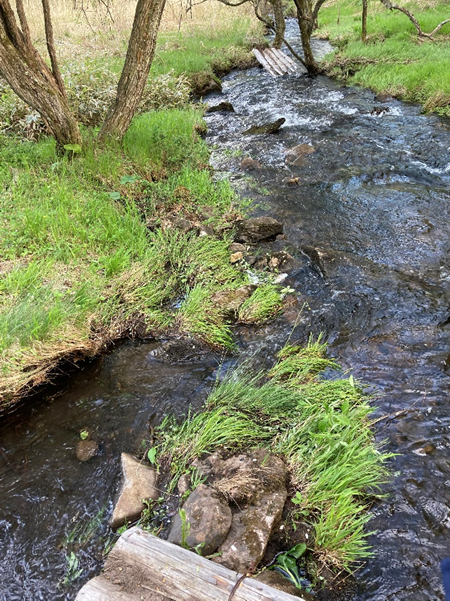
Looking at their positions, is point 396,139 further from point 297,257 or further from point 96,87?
point 96,87

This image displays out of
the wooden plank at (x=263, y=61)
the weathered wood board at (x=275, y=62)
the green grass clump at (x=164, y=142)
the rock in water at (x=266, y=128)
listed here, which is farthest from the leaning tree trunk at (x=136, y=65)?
the weathered wood board at (x=275, y=62)

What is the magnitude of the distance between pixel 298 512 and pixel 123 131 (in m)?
6.38

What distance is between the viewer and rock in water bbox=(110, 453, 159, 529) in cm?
241

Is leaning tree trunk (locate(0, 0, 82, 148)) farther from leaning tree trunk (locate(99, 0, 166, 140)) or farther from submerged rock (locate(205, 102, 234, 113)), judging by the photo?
submerged rock (locate(205, 102, 234, 113))

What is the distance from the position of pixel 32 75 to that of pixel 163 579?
608 centimetres

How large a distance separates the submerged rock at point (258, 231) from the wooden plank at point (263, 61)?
9.93 meters

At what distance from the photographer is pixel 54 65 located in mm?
5605

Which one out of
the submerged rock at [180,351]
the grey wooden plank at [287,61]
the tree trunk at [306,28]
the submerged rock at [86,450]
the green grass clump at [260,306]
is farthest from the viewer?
the grey wooden plank at [287,61]

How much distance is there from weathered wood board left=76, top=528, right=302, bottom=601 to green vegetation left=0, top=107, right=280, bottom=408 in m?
1.75

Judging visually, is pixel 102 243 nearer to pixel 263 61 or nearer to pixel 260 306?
pixel 260 306

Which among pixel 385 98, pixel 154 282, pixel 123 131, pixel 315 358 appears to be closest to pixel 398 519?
pixel 315 358

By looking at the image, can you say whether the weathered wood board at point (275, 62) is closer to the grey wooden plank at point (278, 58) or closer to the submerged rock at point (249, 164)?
the grey wooden plank at point (278, 58)

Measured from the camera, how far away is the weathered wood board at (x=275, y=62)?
42.8 ft

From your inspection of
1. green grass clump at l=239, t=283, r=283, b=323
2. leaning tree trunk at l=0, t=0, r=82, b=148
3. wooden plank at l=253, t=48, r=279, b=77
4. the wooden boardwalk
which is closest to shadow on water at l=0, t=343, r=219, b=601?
green grass clump at l=239, t=283, r=283, b=323
